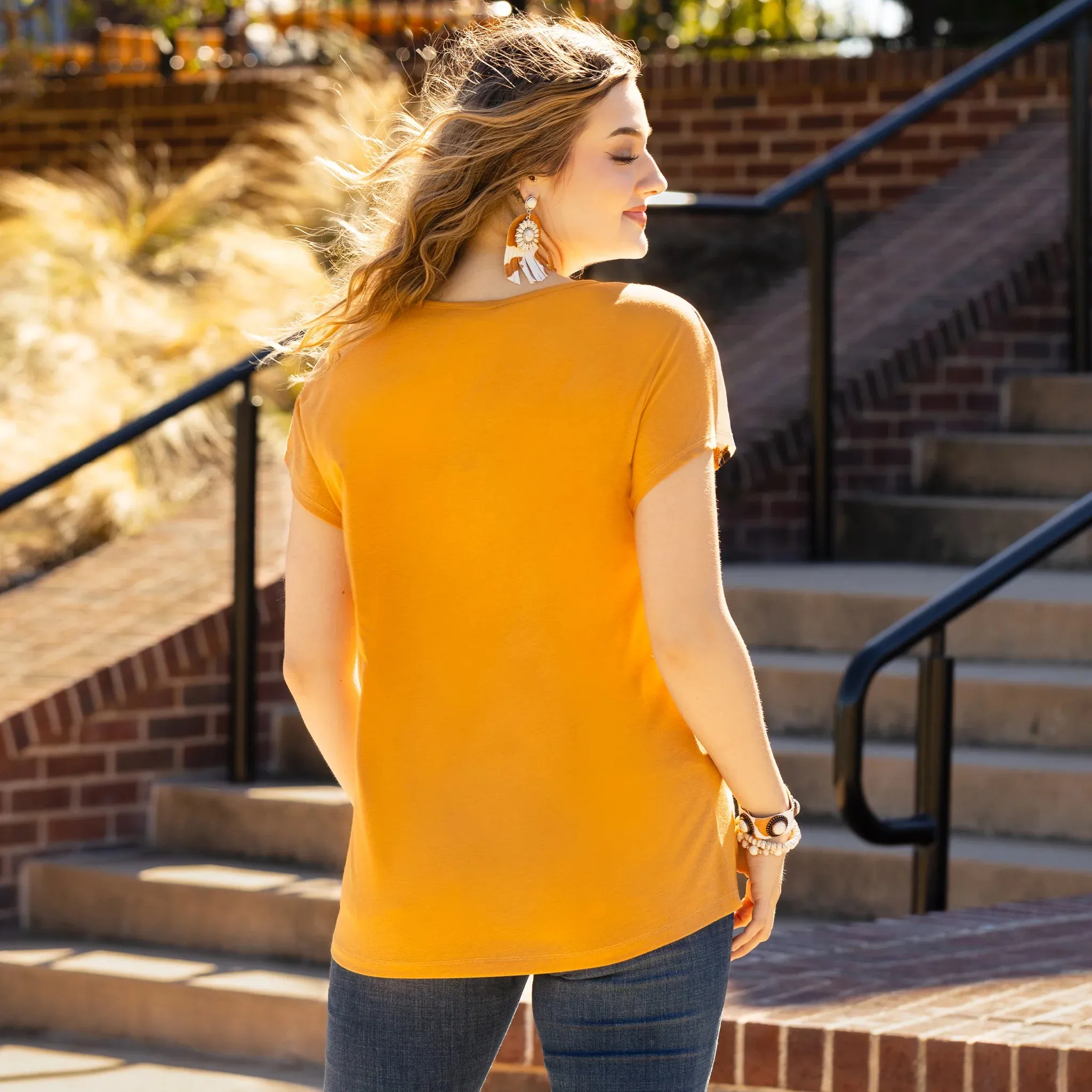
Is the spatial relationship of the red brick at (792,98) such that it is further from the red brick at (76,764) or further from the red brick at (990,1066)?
the red brick at (990,1066)

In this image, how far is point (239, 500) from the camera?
4.86m

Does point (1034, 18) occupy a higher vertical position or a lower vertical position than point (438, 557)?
higher

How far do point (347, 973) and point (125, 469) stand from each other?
4.56 meters

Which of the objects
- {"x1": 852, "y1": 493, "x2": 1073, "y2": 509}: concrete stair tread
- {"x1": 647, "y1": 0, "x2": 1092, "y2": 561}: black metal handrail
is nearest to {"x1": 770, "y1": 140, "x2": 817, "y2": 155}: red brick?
{"x1": 647, "y1": 0, "x2": 1092, "y2": 561}: black metal handrail

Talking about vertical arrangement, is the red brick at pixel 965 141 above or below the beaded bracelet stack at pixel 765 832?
above

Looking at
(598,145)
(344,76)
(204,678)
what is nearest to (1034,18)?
(344,76)

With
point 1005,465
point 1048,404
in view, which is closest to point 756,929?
point 1005,465

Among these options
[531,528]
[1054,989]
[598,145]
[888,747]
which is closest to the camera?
[531,528]

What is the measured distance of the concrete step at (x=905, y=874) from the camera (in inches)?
160

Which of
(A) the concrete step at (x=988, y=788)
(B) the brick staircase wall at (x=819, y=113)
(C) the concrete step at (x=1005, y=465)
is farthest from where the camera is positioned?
(B) the brick staircase wall at (x=819, y=113)

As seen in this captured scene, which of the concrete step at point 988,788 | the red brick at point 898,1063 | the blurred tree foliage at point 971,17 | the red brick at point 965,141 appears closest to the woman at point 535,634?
the red brick at point 898,1063

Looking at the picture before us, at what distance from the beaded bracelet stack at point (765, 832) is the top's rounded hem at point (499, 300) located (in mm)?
Result: 520

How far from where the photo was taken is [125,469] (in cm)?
611

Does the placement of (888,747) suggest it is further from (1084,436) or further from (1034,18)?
(1034,18)
